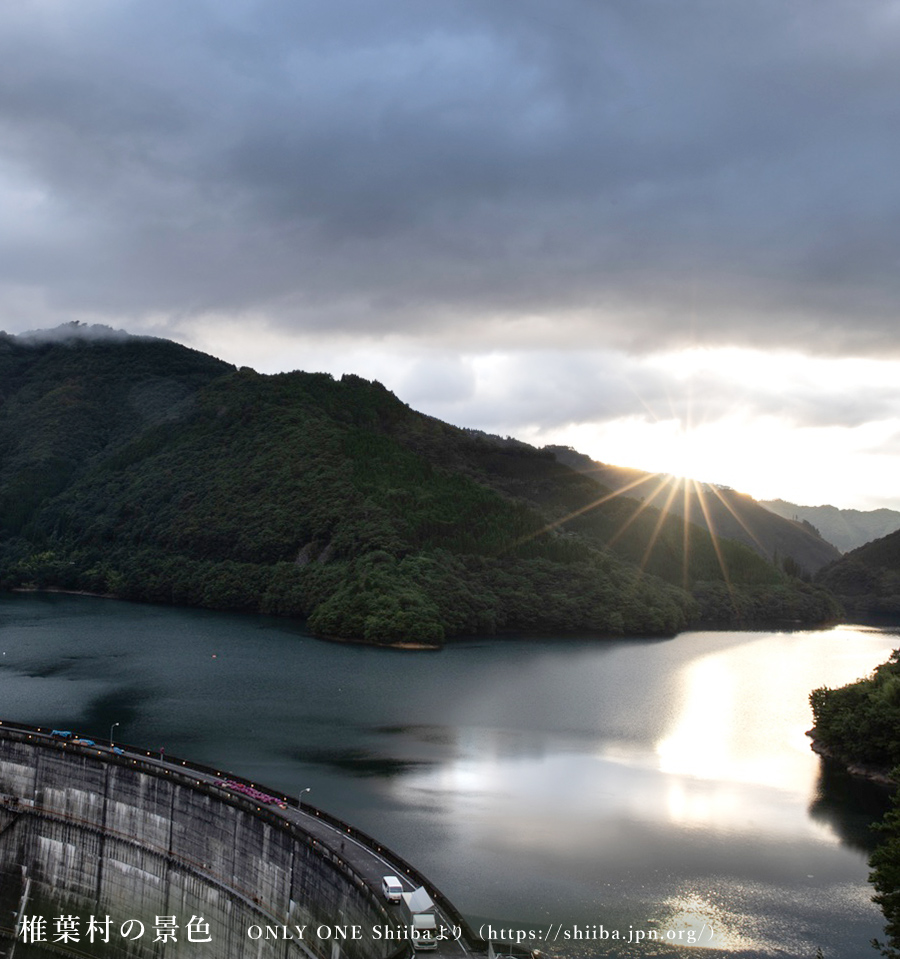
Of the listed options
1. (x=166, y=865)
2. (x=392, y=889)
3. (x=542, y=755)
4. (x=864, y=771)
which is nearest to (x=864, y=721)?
(x=864, y=771)

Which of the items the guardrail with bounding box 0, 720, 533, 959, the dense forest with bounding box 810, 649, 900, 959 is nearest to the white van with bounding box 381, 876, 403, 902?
the guardrail with bounding box 0, 720, 533, 959

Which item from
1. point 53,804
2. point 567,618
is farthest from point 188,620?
point 53,804

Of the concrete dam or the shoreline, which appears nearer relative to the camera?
the concrete dam

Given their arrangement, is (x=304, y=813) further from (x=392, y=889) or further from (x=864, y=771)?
(x=864, y=771)

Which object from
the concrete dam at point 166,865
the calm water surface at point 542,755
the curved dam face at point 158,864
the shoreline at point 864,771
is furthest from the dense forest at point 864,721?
the curved dam face at point 158,864

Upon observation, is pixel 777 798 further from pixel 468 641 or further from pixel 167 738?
pixel 468 641

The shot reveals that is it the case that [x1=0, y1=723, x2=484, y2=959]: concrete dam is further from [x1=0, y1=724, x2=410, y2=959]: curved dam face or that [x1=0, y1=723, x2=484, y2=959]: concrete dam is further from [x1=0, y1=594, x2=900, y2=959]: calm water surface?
[x1=0, y1=594, x2=900, y2=959]: calm water surface

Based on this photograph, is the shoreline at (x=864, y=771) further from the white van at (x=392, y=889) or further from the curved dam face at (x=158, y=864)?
the curved dam face at (x=158, y=864)
